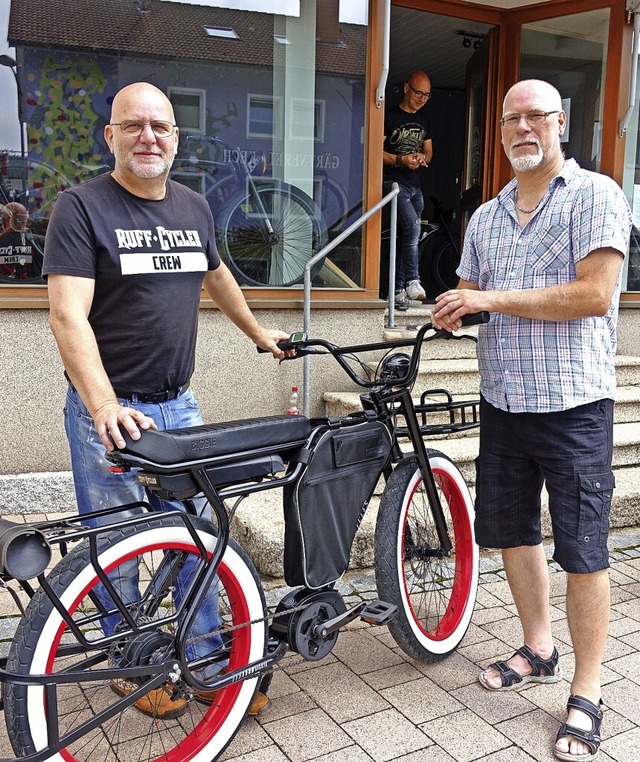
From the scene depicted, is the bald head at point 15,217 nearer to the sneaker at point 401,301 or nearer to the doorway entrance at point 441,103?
the sneaker at point 401,301

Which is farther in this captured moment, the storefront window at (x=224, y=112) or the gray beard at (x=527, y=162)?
the storefront window at (x=224, y=112)

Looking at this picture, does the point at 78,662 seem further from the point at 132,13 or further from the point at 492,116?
the point at 492,116

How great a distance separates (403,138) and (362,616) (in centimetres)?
489

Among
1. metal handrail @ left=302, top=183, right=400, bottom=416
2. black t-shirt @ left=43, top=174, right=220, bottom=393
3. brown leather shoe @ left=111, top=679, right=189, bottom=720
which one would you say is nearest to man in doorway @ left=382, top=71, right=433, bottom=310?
metal handrail @ left=302, top=183, right=400, bottom=416

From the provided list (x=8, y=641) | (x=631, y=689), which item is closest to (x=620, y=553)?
(x=631, y=689)

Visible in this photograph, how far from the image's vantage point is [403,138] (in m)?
6.75

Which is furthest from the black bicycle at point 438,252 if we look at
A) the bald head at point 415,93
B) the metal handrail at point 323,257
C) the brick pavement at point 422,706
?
the brick pavement at point 422,706

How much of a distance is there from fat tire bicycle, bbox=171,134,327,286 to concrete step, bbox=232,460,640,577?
1778 millimetres

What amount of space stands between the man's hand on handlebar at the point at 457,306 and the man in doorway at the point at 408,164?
369 centimetres

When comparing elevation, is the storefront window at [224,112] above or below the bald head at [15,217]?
above

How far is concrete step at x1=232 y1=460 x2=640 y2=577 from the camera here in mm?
3875

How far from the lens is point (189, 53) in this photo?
5371 millimetres

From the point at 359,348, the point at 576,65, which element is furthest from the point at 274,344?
the point at 576,65

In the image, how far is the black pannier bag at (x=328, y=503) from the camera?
2598 millimetres
